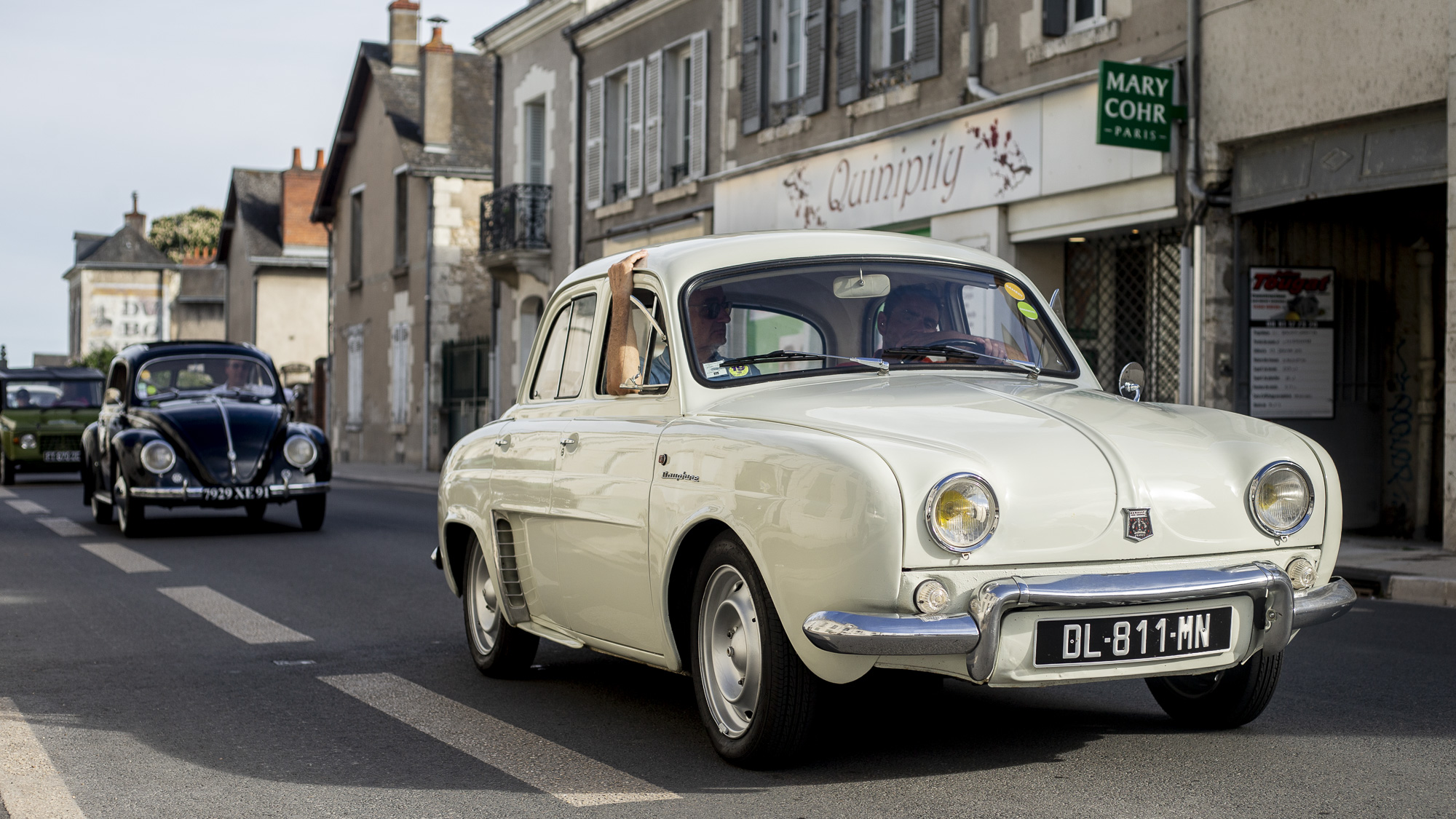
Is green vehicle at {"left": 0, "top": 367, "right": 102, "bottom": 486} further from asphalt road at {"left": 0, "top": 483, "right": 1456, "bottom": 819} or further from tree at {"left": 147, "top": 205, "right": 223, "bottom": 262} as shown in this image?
tree at {"left": 147, "top": 205, "right": 223, "bottom": 262}

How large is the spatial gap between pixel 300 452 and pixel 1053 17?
8.74 metres

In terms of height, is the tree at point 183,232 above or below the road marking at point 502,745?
above

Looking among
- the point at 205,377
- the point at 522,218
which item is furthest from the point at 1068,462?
the point at 522,218

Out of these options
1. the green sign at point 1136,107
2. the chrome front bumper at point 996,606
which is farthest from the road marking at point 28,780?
the green sign at point 1136,107

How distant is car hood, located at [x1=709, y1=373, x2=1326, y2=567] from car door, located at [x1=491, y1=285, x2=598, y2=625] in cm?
125

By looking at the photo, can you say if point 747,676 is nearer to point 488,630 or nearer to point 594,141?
point 488,630

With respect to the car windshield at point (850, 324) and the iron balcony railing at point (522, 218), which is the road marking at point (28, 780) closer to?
the car windshield at point (850, 324)

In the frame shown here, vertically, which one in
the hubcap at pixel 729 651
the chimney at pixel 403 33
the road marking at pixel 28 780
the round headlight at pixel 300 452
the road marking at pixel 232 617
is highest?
the chimney at pixel 403 33

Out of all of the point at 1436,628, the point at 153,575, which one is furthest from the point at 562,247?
the point at 1436,628

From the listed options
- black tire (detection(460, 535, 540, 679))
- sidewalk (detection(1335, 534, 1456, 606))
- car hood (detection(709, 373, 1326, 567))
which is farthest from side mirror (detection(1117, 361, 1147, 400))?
sidewalk (detection(1335, 534, 1456, 606))

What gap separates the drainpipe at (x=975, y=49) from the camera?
685 inches

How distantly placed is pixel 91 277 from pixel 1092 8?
86.7 m

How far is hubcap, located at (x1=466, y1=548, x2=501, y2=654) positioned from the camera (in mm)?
6730

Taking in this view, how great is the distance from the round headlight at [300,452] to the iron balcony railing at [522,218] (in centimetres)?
1388
